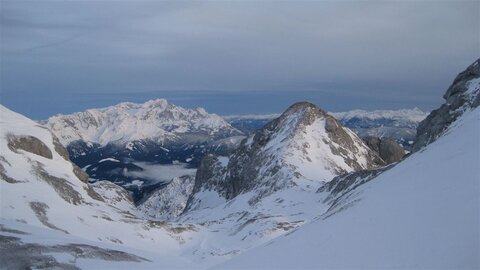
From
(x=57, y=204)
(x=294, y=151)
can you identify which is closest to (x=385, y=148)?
(x=294, y=151)

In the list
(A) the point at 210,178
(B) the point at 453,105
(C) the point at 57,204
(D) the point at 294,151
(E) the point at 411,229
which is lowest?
(A) the point at 210,178

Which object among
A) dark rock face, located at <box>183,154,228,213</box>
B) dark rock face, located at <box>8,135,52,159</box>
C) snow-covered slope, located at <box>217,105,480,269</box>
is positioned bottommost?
dark rock face, located at <box>183,154,228,213</box>

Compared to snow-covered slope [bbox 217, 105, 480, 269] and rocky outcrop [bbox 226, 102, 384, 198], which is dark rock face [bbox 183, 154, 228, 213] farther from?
snow-covered slope [bbox 217, 105, 480, 269]

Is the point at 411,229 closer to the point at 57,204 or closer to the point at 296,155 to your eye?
the point at 57,204

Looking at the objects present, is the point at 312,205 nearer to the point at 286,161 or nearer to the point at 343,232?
the point at 286,161

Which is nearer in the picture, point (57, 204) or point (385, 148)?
point (57, 204)

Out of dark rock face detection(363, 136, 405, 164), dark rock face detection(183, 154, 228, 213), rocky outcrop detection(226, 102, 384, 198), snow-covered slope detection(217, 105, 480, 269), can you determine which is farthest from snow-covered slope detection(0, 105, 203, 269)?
dark rock face detection(363, 136, 405, 164)
